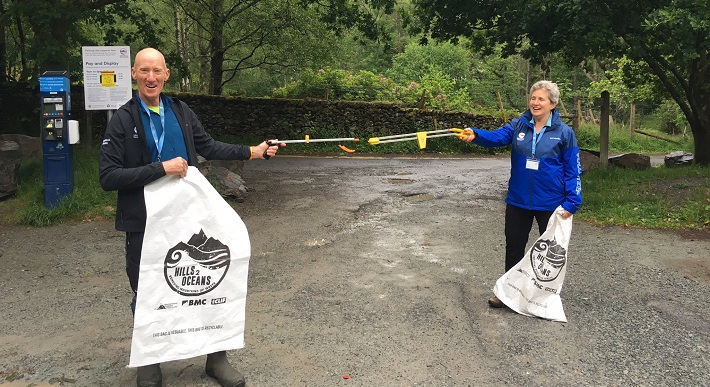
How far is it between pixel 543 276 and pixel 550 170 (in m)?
0.85

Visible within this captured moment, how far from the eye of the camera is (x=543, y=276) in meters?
4.38

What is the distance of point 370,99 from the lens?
22.2 meters

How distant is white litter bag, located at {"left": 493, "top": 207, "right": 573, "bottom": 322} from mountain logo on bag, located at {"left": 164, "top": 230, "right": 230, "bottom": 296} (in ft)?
8.16

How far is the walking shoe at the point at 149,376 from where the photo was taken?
10.5 ft

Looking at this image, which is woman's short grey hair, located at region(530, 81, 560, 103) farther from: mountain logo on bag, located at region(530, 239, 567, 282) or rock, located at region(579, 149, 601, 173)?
rock, located at region(579, 149, 601, 173)

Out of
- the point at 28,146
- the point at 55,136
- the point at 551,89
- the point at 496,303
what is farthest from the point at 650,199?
the point at 28,146

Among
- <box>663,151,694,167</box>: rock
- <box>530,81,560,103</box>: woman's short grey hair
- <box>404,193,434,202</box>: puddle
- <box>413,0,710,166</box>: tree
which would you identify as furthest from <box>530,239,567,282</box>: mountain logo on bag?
<box>663,151,694,167</box>: rock

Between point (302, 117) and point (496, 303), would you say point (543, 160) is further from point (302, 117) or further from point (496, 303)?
point (302, 117)

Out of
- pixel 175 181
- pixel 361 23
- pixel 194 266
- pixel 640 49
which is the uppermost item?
pixel 361 23

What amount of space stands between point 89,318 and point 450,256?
3744mm

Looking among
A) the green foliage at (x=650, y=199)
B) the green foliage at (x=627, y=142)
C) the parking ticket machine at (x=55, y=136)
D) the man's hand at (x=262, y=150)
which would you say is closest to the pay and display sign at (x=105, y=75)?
the parking ticket machine at (x=55, y=136)

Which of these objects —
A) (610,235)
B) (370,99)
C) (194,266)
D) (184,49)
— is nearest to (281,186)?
(610,235)

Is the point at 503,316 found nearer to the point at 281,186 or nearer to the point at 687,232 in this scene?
the point at 687,232

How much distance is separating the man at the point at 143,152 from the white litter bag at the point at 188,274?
0.37 feet
